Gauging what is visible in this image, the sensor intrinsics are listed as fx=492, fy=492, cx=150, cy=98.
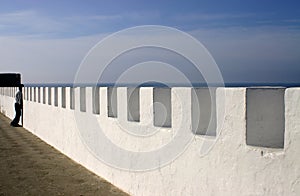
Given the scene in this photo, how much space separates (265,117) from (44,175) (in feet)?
A: 19.9

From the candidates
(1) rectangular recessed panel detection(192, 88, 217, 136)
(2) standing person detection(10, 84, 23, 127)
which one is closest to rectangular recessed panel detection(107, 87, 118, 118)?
(1) rectangular recessed panel detection(192, 88, 217, 136)

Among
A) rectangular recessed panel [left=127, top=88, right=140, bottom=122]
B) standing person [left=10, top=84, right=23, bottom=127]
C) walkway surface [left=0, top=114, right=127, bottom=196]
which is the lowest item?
walkway surface [left=0, top=114, right=127, bottom=196]

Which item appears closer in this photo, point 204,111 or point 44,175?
point 204,111

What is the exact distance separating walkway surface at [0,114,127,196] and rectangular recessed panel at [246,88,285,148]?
3.65 meters

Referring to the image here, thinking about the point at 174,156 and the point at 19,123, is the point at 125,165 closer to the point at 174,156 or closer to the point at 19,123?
the point at 174,156

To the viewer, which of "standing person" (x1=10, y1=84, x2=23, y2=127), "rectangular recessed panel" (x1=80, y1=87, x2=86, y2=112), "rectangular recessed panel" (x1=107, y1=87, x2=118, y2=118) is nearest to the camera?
"rectangular recessed panel" (x1=107, y1=87, x2=118, y2=118)

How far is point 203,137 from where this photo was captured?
17.1 feet

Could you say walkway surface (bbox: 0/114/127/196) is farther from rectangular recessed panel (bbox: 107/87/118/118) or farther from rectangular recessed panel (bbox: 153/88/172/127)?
rectangular recessed panel (bbox: 153/88/172/127)

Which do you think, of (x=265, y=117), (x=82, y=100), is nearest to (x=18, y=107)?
(x=82, y=100)

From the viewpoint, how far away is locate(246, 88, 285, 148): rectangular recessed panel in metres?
4.23

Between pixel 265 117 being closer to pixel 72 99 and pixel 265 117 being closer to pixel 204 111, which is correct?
pixel 204 111

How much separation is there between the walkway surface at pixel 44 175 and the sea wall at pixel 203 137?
29 centimetres

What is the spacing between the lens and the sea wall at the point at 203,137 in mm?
3957

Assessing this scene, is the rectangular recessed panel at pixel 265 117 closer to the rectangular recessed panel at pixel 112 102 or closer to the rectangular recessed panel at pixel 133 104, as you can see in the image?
the rectangular recessed panel at pixel 133 104
